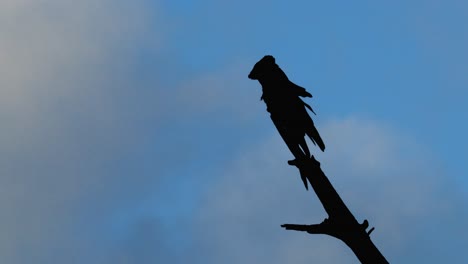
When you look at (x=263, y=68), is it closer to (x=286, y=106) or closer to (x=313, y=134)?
(x=286, y=106)

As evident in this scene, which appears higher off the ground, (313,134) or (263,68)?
(263,68)

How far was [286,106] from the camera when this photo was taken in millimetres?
7559

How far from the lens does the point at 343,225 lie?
281 inches

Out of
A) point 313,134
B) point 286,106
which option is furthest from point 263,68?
point 313,134

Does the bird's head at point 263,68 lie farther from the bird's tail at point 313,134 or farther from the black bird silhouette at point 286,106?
the bird's tail at point 313,134

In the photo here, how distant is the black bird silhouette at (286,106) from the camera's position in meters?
7.50

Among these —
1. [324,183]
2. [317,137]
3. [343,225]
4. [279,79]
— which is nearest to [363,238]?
[343,225]

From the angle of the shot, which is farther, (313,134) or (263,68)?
(313,134)

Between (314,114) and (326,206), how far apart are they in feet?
3.91

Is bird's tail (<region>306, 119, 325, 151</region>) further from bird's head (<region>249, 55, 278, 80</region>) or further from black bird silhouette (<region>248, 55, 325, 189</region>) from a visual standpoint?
bird's head (<region>249, 55, 278, 80</region>)

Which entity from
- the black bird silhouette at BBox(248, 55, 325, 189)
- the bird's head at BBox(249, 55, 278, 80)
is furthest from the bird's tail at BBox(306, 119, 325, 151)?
the bird's head at BBox(249, 55, 278, 80)

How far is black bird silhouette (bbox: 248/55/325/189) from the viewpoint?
295 inches

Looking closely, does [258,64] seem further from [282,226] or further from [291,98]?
[282,226]

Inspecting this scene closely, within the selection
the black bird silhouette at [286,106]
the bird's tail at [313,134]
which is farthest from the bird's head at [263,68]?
the bird's tail at [313,134]
